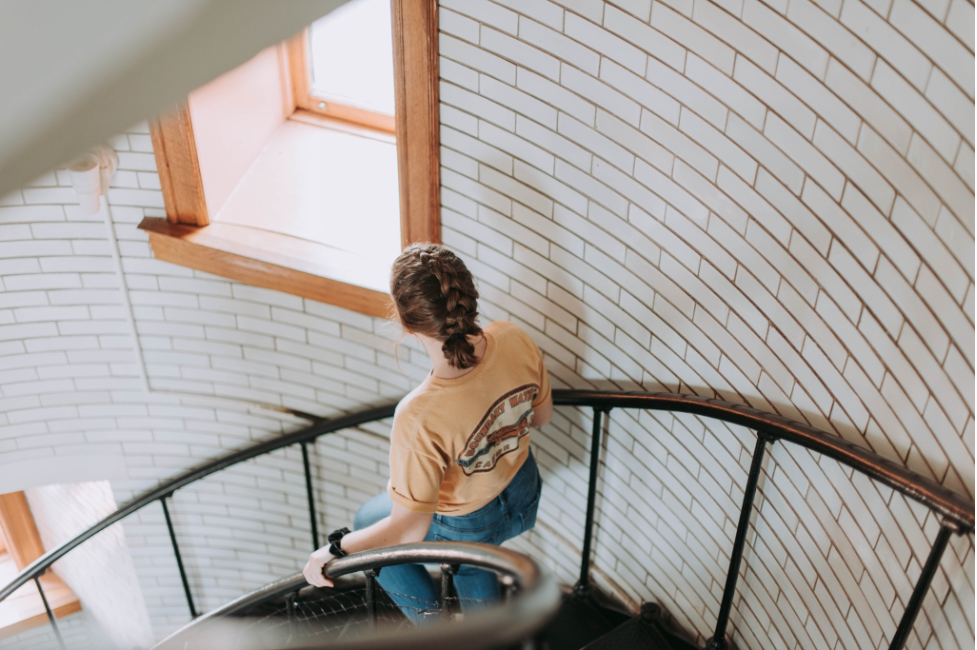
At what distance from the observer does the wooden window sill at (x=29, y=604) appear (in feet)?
19.1

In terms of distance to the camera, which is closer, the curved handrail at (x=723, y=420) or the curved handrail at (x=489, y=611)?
the curved handrail at (x=489, y=611)

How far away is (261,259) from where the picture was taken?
135 inches

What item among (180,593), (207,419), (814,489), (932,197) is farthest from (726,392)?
(180,593)

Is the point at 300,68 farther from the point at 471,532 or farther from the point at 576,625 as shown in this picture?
the point at 576,625

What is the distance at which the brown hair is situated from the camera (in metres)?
2.16

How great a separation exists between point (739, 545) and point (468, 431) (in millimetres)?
971

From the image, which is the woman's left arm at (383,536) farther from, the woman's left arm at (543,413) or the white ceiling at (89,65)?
the white ceiling at (89,65)

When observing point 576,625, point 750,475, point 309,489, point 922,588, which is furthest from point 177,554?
point 922,588

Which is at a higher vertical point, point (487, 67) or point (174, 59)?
point (487, 67)

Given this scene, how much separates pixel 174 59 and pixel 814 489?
2313 mm

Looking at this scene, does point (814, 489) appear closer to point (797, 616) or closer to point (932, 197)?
point (797, 616)

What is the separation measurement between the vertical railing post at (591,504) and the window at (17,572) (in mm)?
4347

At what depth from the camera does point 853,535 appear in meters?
2.23

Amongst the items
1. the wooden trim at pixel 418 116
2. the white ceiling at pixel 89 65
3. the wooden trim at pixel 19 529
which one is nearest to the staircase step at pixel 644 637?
the wooden trim at pixel 418 116
